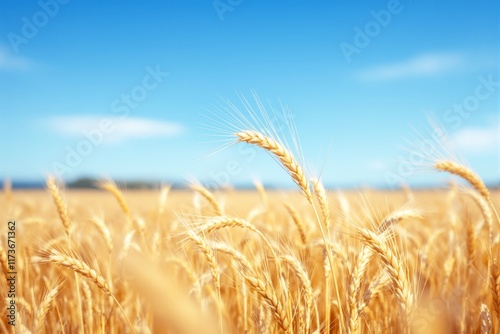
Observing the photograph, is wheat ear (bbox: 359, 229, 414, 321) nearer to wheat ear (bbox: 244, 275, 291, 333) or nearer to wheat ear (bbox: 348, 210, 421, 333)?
wheat ear (bbox: 348, 210, 421, 333)

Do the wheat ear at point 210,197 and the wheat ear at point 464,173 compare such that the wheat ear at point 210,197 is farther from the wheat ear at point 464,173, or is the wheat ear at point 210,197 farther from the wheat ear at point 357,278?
the wheat ear at point 464,173

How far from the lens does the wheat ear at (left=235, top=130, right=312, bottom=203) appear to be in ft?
5.27

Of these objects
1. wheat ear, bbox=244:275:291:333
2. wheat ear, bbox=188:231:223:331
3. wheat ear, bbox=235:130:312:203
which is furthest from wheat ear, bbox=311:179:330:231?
wheat ear, bbox=188:231:223:331

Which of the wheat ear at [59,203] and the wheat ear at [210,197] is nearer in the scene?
the wheat ear at [59,203]

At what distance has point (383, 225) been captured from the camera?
193 cm

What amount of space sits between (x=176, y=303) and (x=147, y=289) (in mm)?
100

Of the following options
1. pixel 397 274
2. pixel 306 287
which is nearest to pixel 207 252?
pixel 306 287

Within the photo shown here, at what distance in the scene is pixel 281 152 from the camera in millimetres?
1649

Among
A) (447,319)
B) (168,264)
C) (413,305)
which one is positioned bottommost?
(447,319)

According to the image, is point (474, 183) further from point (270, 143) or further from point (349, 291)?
point (270, 143)

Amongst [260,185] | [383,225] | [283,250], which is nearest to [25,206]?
[260,185]

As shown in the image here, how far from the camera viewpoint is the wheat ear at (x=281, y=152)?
1605 mm

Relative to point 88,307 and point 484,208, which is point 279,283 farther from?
point 484,208

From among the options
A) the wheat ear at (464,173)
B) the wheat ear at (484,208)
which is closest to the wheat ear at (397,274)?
the wheat ear at (464,173)
